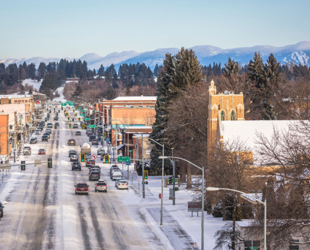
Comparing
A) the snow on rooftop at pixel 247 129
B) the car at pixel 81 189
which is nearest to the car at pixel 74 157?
the car at pixel 81 189

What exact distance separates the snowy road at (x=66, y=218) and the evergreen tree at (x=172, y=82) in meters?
10.1

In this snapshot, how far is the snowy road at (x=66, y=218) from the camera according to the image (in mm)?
39438

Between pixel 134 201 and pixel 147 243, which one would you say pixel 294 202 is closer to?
pixel 147 243

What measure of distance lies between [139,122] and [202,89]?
2158 inches

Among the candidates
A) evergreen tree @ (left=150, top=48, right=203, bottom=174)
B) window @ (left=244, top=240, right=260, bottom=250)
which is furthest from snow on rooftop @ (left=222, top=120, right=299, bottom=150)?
window @ (left=244, top=240, right=260, bottom=250)

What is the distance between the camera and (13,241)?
3975 centimetres

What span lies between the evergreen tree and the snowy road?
1012cm

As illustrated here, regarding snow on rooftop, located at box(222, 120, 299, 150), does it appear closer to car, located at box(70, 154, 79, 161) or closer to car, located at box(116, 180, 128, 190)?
car, located at box(116, 180, 128, 190)

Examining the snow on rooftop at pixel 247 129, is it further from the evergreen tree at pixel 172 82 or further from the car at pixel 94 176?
Answer: the car at pixel 94 176

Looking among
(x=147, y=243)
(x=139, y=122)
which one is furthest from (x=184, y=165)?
(x=139, y=122)

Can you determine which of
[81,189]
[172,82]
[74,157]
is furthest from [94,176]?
[74,157]

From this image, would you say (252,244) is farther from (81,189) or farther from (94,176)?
(94,176)

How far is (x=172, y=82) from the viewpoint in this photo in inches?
2906

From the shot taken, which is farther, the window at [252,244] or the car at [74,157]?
the car at [74,157]
